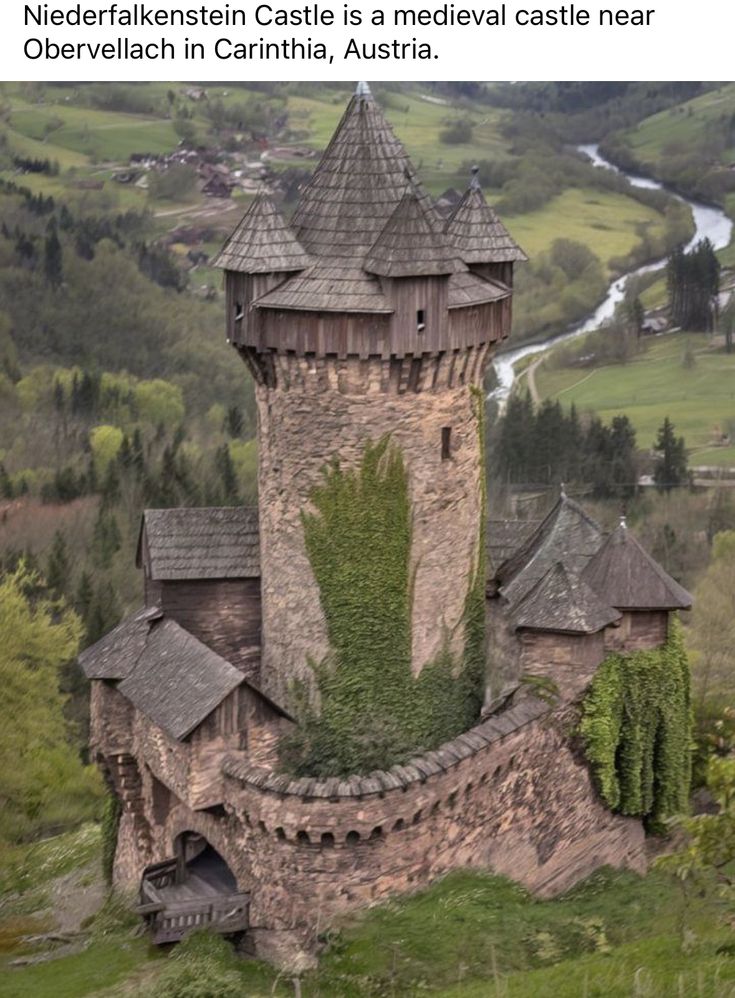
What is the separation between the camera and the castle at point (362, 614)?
91.3ft

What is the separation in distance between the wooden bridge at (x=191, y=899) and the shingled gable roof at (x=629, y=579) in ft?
28.1

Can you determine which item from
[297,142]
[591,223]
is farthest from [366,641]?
[297,142]

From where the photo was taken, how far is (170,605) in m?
31.4

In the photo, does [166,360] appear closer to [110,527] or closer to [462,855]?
[110,527]

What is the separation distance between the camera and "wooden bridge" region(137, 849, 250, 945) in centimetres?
2822

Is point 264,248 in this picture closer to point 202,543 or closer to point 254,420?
point 202,543

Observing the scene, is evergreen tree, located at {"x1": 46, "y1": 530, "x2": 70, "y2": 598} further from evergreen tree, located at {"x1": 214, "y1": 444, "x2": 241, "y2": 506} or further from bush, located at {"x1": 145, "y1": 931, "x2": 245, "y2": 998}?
bush, located at {"x1": 145, "y1": 931, "x2": 245, "y2": 998}

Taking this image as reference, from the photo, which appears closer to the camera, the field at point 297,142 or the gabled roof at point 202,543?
the gabled roof at point 202,543

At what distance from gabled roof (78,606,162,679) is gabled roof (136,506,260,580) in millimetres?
1054

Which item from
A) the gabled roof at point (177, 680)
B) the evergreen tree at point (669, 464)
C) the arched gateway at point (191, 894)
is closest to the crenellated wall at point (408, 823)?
the arched gateway at point (191, 894)

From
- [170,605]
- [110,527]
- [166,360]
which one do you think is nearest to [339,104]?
[166,360]

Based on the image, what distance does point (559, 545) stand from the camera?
32.7m

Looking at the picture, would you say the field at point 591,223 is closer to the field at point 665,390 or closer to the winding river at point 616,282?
the winding river at point 616,282

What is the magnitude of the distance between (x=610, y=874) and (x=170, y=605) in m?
9.58
